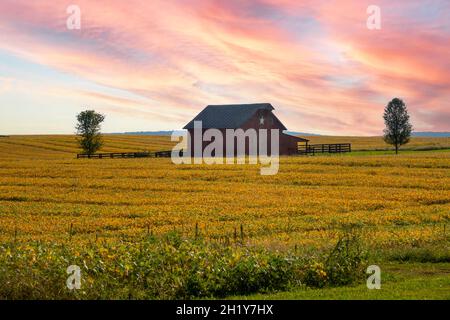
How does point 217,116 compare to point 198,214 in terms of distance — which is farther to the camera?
point 217,116

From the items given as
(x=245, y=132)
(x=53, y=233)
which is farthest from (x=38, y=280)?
(x=245, y=132)

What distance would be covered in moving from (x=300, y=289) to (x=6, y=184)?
137 ft

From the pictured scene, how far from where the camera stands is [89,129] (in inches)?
4171

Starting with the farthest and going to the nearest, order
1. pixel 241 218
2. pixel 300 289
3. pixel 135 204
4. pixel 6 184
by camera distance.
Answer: pixel 6 184 < pixel 135 204 < pixel 241 218 < pixel 300 289

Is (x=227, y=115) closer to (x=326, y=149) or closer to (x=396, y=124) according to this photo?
(x=326, y=149)

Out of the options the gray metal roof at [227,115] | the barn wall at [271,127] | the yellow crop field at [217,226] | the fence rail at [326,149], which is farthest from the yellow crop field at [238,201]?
the fence rail at [326,149]

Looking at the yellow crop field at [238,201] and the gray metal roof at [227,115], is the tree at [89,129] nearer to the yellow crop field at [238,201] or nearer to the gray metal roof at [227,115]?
the gray metal roof at [227,115]

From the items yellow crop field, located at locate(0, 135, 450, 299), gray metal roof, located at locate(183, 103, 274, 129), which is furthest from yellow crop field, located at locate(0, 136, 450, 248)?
gray metal roof, located at locate(183, 103, 274, 129)

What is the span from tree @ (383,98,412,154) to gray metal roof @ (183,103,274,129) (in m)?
23.4

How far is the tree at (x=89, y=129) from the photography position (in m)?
105

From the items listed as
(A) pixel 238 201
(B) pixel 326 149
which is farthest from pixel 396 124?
(A) pixel 238 201

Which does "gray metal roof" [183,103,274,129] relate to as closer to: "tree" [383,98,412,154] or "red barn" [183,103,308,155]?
"red barn" [183,103,308,155]

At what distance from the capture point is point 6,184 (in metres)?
51.1

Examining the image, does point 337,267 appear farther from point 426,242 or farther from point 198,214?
point 198,214
